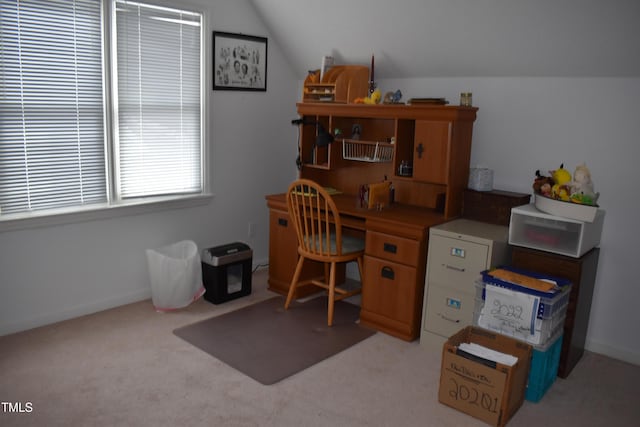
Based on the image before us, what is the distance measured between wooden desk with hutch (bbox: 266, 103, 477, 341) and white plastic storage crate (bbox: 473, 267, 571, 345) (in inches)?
18.5

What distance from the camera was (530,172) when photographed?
3.38 m

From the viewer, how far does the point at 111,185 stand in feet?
11.5

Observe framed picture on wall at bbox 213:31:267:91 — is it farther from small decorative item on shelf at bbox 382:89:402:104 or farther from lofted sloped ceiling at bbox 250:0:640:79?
small decorative item on shelf at bbox 382:89:402:104

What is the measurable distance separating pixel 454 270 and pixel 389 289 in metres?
0.44

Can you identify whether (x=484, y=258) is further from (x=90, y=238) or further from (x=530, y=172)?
(x=90, y=238)

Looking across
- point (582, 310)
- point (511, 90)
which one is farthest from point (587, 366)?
point (511, 90)

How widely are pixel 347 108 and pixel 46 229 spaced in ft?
6.69

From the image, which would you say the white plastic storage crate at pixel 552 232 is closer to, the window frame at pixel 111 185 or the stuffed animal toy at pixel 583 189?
the stuffed animal toy at pixel 583 189

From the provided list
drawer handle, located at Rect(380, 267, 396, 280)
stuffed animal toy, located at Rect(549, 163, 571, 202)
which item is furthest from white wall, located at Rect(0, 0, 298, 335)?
stuffed animal toy, located at Rect(549, 163, 571, 202)

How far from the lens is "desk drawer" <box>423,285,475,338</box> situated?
3.06 meters

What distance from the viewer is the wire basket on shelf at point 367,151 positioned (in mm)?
3764

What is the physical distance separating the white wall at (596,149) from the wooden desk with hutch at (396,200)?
0.23 meters

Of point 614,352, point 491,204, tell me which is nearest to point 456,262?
point 491,204

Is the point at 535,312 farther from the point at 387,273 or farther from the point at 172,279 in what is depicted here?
the point at 172,279
